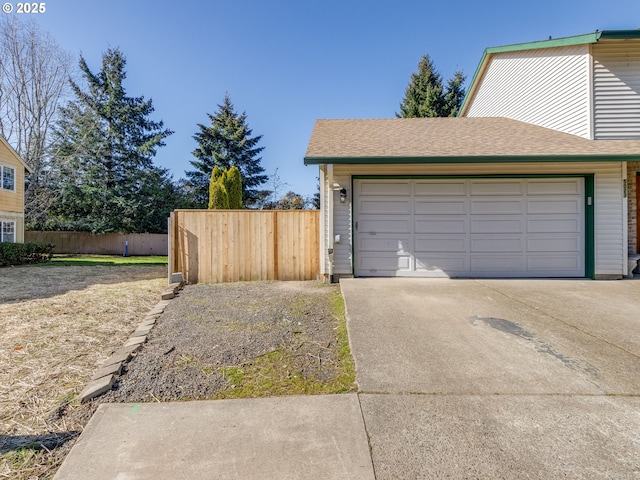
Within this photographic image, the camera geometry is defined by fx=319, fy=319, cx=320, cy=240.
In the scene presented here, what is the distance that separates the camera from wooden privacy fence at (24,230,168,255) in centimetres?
1947

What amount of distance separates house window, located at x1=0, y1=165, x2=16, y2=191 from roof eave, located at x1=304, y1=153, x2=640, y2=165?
14876 mm

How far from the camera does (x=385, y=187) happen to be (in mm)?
6715

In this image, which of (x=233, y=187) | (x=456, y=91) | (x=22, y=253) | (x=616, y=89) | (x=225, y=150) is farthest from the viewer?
(x=456, y=91)

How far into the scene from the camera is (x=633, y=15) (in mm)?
9086

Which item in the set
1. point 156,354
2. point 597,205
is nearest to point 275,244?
point 156,354

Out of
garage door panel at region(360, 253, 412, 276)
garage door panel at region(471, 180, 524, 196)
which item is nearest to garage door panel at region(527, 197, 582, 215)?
garage door panel at region(471, 180, 524, 196)

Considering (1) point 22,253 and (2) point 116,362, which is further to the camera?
(1) point 22,253

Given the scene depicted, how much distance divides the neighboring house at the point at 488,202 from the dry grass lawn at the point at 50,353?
3896 millimetres

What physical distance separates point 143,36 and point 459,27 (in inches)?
506

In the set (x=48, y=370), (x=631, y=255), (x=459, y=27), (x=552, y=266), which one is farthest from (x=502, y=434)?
(x=459, y=27)

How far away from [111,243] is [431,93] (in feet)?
79.3

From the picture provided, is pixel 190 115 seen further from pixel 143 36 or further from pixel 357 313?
pixel 357 313

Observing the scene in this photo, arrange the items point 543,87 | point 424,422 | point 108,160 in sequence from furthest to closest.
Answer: point 108,160, point 543,87, point 424,422

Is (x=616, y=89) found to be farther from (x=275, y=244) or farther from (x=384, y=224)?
(x=275, y=244)
